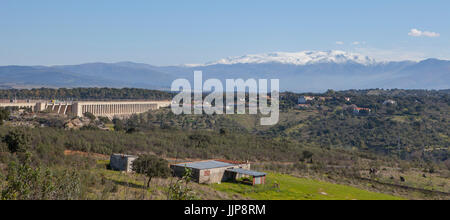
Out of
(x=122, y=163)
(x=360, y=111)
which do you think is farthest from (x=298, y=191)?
(x=360, y=111)

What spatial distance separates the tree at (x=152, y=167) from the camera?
27.6 meters

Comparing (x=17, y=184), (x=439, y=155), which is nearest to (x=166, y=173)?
(x=17, y=184)

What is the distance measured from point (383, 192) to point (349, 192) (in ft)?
11.7

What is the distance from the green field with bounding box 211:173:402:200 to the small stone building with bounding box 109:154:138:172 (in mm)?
6686

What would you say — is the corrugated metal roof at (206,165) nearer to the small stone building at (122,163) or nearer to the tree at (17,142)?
the small stone building at (122,163)

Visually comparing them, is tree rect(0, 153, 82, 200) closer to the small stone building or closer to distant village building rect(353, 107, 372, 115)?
the small stone building

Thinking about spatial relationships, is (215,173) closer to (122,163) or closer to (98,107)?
(122,163)

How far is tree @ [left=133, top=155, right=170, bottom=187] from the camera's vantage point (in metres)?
27.6

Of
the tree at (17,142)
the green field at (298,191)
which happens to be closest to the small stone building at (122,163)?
the tree at (17,142)
